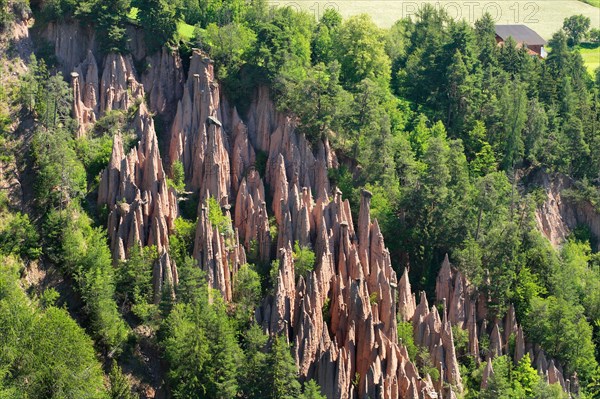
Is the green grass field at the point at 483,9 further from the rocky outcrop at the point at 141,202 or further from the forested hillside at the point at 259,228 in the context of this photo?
the rocky outcrop at the point at 141,202

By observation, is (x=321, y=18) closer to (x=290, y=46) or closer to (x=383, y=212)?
(x=290, y=46)

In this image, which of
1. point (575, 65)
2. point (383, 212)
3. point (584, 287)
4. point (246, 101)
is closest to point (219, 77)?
point (246, 101)

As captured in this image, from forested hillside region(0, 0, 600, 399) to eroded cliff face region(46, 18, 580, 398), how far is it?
0.15m

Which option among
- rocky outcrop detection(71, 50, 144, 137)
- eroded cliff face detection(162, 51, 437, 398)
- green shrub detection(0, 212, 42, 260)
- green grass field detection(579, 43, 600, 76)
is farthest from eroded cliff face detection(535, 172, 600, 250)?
green shrub detection(0, 212, 42, 260)

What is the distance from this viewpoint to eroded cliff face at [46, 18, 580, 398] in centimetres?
6825

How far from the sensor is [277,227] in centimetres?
7506

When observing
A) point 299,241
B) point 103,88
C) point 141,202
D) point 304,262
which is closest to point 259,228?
point 299,241

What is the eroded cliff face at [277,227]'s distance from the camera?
6825 cm

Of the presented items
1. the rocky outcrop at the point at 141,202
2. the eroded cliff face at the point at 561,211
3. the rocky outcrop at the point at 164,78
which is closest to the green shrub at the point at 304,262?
the rocky outcrop at the point at 141,202

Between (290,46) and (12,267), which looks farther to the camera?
(290,46)

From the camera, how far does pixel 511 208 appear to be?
83.9 meters

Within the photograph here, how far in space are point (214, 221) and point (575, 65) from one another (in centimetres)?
4593

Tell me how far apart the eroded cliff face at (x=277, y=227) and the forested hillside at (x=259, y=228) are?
0.15 m

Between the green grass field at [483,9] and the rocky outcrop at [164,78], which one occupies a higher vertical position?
the green grass field at [483,9]
